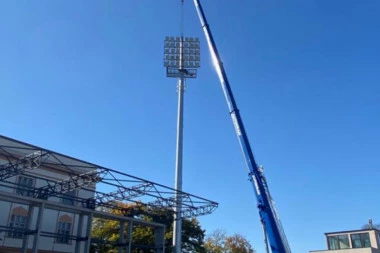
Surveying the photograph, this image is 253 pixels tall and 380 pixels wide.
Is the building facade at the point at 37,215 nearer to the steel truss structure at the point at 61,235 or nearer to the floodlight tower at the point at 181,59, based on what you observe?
the steel truss structure at the point at 61,235

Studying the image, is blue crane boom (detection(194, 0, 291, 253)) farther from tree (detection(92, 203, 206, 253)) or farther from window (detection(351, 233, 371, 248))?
window (detection(351, 233, 371, 248))

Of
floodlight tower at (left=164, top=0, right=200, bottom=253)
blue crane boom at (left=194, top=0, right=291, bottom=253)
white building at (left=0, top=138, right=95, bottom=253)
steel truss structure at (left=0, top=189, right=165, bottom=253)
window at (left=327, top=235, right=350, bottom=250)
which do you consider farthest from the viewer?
window at (left=327, top=235, right=350, bottom=250)

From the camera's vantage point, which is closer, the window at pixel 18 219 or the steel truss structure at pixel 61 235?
the steel truss structure at pixel 61 235

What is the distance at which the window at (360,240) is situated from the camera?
44.8 meters

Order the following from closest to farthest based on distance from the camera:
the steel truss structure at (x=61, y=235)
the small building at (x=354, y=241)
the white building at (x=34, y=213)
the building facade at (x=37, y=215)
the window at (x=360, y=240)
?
1. the steel truss structure at (x=61, y=235)
2. the white building at (x=34, y=213)
3. the building facade at (x=37, y=215)
4. the small building at (x=354, y=241)
5. the window at (x=360, y=240)

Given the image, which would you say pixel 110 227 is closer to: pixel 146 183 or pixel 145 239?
pixel 145 239

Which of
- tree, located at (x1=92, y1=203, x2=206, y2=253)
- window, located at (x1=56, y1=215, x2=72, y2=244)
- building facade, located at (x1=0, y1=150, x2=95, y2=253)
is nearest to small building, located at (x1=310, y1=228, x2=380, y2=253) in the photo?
tree, located at (x1=92, y1=203, x2=206, y2=253)

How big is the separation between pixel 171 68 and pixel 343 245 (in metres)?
27.5

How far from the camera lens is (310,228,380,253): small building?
Result: 4403 cm

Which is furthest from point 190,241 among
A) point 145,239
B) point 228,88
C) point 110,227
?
point 228,88

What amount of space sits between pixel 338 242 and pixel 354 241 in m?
1.91

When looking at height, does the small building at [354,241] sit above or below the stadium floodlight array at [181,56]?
below

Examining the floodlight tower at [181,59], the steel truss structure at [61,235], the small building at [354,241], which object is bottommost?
the steel truss structure at [61,235]

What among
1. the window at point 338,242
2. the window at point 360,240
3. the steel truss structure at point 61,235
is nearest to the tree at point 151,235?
the steel truss structure at point 61,235
